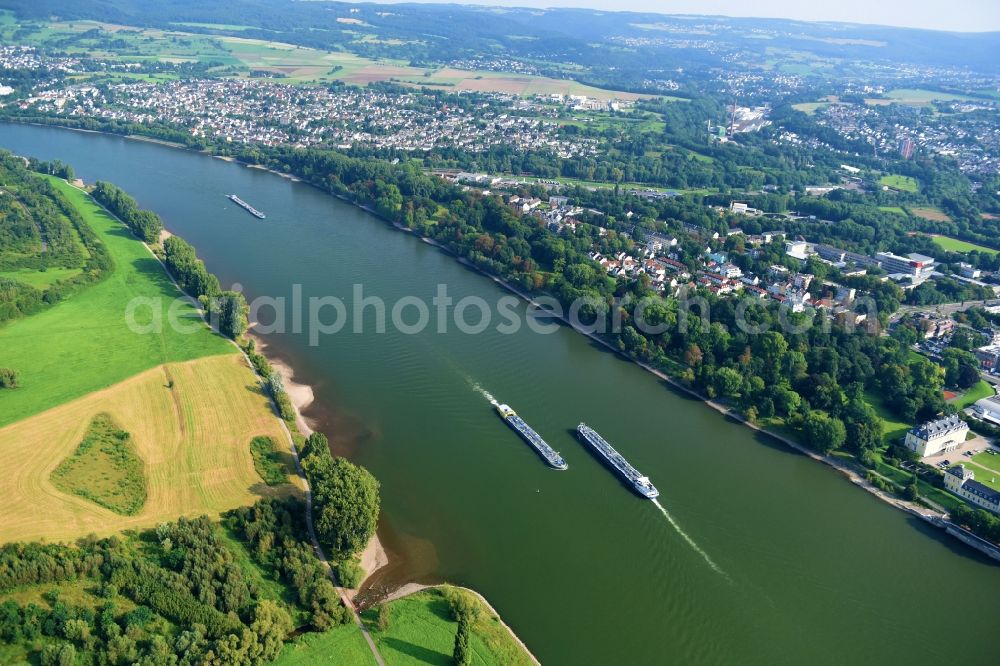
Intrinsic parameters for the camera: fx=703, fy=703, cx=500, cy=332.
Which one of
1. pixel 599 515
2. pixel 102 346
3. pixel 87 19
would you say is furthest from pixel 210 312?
pixel 87 19

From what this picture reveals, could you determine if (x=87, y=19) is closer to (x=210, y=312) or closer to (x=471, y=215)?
(x=471, y=215)

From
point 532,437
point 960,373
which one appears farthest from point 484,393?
point 960,373

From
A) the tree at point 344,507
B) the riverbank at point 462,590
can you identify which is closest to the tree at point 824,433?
the riverbank at point 462,590

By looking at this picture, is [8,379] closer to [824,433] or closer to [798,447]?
[798,447]

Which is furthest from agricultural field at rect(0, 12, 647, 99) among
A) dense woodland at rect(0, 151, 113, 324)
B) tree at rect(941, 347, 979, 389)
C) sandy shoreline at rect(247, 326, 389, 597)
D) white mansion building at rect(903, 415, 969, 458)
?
white mansion building at rect(903, 415, 969, 458)

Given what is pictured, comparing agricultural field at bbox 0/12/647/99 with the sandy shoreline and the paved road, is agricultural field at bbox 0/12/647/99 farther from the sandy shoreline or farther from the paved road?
the sandy shoreline
